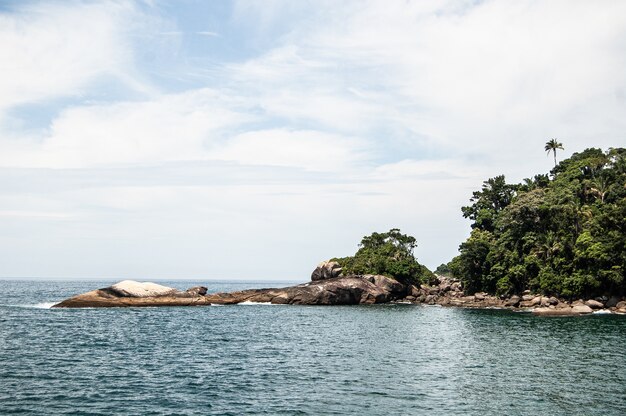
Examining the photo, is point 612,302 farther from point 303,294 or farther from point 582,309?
point 303,294

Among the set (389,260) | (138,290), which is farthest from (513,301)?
(138,290)

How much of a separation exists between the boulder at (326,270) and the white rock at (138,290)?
39318 mm

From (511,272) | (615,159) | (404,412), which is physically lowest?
(404,412)

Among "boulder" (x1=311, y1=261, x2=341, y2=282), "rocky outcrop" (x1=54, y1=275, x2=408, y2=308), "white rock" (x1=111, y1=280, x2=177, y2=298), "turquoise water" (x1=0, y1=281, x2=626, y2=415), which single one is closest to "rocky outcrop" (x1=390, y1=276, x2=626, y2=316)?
"rocky outcrop" (x1=54, y1=275, x2=408, y2=308)

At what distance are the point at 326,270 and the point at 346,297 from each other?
19.7 metres

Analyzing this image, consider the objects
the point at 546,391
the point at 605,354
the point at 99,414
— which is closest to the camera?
the point at 99,414

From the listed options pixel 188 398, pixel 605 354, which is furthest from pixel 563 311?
pixel 188 398

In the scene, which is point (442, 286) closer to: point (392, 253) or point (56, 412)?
point (392, 253)

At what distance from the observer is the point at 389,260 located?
11175 cm

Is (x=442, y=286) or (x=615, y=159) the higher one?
(x=615, y=159)

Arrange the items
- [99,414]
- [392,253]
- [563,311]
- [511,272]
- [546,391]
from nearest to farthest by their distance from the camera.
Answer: [99,414] < [546,391] < [563,311] < [511,272] < [392,253]

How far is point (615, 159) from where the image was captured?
10894 cm

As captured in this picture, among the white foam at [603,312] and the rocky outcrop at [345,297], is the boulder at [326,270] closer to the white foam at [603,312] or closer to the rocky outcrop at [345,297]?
the rocky outcrop at [345,297]

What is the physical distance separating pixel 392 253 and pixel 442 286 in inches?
560
